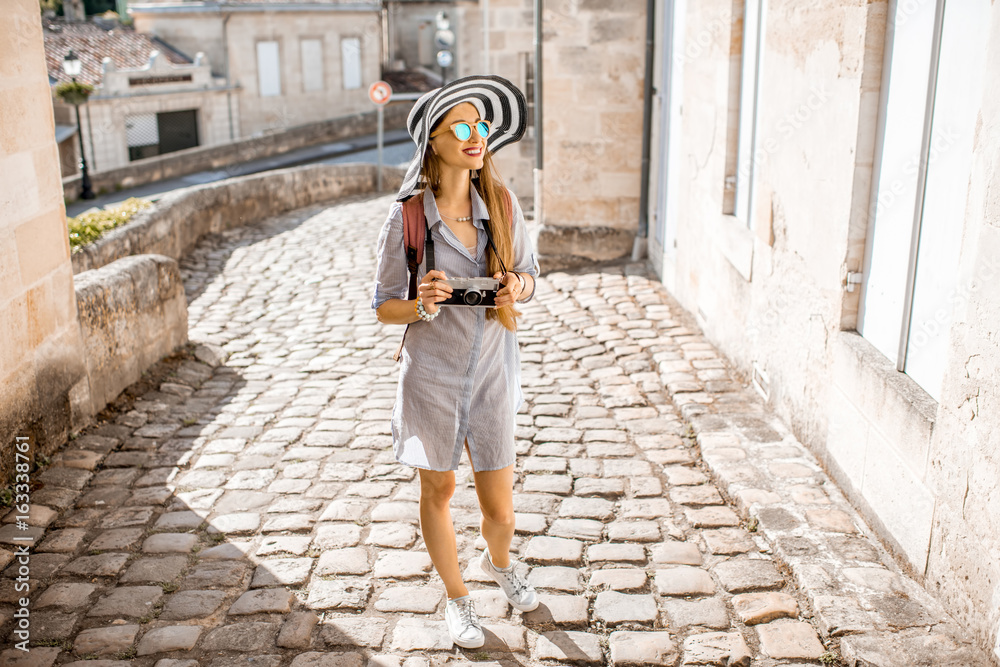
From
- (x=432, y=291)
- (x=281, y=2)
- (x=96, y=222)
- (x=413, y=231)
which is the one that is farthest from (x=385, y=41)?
(x=432, y=291)

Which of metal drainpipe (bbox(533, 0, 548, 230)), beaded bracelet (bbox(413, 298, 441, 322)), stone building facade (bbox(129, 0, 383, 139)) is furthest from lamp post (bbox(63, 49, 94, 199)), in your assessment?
beaded bracelet (bbox(413, 298, 441, 322))

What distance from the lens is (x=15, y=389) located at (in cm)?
436

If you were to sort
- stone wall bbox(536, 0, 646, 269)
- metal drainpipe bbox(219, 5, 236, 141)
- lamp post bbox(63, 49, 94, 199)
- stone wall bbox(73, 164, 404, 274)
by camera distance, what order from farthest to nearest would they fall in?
metal drainpipe bbox(219, 5, 236, 141) < lamp post bbox(63, 49, 94, 199) < stone wall bbox(536, 0, 646, 269) < stone wall bbox(73, 164, 404, 274)

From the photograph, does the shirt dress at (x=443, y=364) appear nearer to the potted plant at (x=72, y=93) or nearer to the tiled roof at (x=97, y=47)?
the potted plant at (x=72, y=93)

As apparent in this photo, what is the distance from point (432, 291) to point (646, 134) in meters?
6.63

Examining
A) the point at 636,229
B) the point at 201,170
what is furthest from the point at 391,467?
the point at 201,170

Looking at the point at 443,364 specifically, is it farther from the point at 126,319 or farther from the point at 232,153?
the point at 232,153

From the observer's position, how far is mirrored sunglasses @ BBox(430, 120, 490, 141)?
2.96 meters

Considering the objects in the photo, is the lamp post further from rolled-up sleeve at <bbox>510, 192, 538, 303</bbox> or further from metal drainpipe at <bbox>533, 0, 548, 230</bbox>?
rolled-up sleeve at <bbox>510, 192, 538, 303</bbox>

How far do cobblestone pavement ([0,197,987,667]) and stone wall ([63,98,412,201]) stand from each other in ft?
65.4

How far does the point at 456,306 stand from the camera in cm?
302

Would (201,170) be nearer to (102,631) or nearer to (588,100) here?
(588,100)

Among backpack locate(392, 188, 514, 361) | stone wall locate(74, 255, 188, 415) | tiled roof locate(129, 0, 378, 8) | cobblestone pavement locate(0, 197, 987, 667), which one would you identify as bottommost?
cobblestone pavement locate(0, 197, 987, 667)

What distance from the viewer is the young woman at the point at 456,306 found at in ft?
9.87
